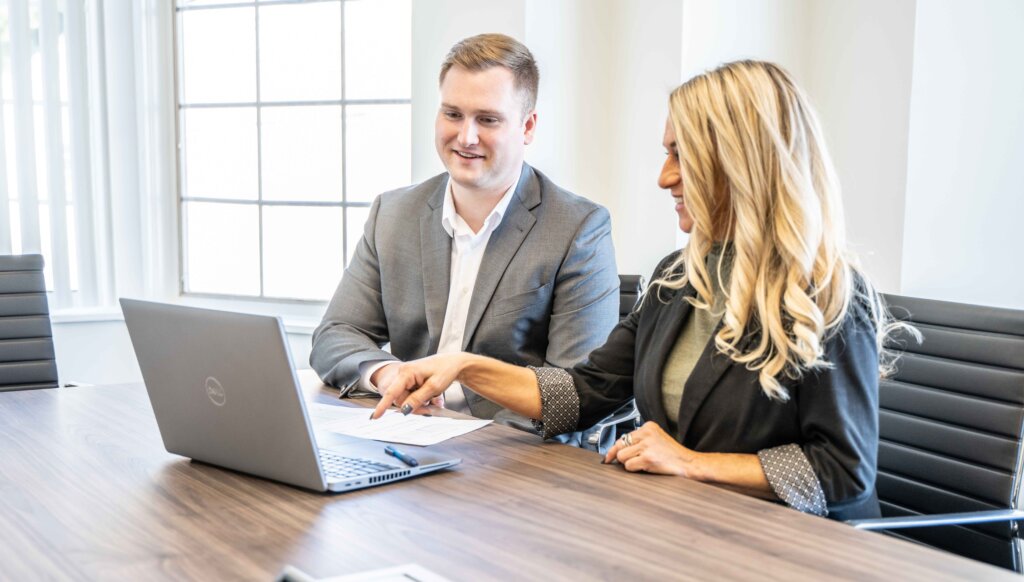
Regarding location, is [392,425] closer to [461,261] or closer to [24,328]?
[461,261]

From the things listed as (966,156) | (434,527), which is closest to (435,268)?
(434,527)

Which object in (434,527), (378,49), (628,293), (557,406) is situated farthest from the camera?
(378,49)

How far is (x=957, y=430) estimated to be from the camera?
1.75m

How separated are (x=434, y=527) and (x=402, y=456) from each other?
0.90 ft

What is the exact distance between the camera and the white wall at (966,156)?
8.52 ft

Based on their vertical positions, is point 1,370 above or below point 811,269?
below

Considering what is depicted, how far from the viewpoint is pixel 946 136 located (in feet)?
8.67

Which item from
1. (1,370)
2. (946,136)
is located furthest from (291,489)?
(946,136)

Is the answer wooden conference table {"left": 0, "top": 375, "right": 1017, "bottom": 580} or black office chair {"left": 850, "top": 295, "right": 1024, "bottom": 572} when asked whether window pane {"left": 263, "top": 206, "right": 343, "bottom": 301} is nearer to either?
wooden conference table {"left": 0, "top": 375, "right": 1017, "bottom": 580}

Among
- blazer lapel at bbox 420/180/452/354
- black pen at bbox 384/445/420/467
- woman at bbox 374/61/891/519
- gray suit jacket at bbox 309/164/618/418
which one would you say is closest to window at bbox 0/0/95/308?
gray suit jacket at bbox 309/164/618/418

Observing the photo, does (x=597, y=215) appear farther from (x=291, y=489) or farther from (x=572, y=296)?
(x=291, y=489)

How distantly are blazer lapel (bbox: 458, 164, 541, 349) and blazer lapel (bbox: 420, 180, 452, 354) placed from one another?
0.25ft

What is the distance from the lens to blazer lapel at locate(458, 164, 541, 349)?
2246mm

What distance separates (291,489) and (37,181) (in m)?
2.84
